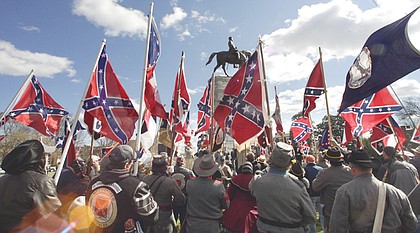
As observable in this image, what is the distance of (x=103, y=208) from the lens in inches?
120

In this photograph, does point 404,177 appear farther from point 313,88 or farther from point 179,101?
point 179,101

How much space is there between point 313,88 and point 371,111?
5.03 feet

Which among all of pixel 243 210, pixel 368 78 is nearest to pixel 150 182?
pixel 243 210

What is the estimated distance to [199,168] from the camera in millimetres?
4648

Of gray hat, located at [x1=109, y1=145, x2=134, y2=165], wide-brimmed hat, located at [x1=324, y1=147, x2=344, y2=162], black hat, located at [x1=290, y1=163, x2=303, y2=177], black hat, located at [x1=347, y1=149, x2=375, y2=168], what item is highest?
gray hat, located at [x1=109, y1=145, x2=134, y2=165]

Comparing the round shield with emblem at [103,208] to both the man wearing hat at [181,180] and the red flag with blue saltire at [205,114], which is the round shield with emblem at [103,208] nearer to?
the man wearing hat at [181,180]

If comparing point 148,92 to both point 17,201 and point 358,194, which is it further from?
point 358,194

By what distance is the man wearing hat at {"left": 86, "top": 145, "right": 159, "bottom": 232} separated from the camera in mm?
3031

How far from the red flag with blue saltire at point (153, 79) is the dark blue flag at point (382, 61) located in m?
4.01

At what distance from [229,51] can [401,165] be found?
1997 centimetres

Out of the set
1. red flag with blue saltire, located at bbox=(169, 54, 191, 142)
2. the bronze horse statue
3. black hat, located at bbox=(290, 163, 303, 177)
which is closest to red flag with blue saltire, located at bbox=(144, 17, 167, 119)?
red flag with blue saltire, located at bbox=(169, 54, 191, 142)

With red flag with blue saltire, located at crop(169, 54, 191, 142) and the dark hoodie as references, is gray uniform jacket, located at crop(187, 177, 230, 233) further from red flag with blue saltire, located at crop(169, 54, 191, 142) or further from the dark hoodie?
red flag with blue saltire, located at crop(169, 54, 191, 142)

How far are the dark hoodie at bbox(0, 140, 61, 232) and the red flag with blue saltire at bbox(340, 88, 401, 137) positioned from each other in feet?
21.4

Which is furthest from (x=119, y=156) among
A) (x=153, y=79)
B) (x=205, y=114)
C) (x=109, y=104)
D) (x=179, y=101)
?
(x=205, y=114)
